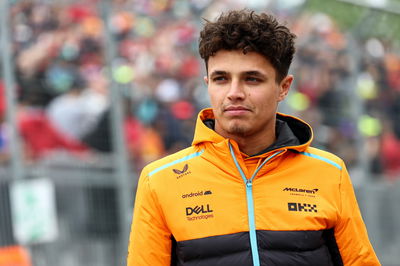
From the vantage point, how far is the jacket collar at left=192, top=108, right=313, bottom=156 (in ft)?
11.7

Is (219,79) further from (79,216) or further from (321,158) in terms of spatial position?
(79,216)

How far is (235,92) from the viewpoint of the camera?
11.0 feet

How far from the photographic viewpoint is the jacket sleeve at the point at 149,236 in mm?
3455

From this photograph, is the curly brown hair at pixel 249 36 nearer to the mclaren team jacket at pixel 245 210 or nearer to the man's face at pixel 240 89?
the man's face at pixel 240 89

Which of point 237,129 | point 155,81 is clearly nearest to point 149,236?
point 237,129

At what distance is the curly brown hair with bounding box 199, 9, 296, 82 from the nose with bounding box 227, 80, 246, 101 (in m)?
0.13

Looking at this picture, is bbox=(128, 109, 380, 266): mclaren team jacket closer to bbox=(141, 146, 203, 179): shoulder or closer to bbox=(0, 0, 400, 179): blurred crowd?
bbox=(141, 146, 203, 179): shoulder

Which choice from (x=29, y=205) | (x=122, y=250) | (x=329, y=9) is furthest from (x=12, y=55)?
(x=329, y=9)

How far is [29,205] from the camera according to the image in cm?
754

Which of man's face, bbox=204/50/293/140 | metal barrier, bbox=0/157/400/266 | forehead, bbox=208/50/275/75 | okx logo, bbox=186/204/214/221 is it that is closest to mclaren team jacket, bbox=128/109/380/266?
okx logo, bbox=186/204/214/221

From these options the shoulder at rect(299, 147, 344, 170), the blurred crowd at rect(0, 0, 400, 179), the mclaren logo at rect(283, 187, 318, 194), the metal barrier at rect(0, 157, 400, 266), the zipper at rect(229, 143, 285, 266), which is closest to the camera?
the zipper at rect(229, 143, 285, 266)

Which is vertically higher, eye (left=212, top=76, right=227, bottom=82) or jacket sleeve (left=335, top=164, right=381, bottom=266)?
eye (left=212, top=76, right=227, bottom=82)

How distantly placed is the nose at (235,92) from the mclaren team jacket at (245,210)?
0.22m

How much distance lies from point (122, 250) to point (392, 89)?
4409 millimetres
